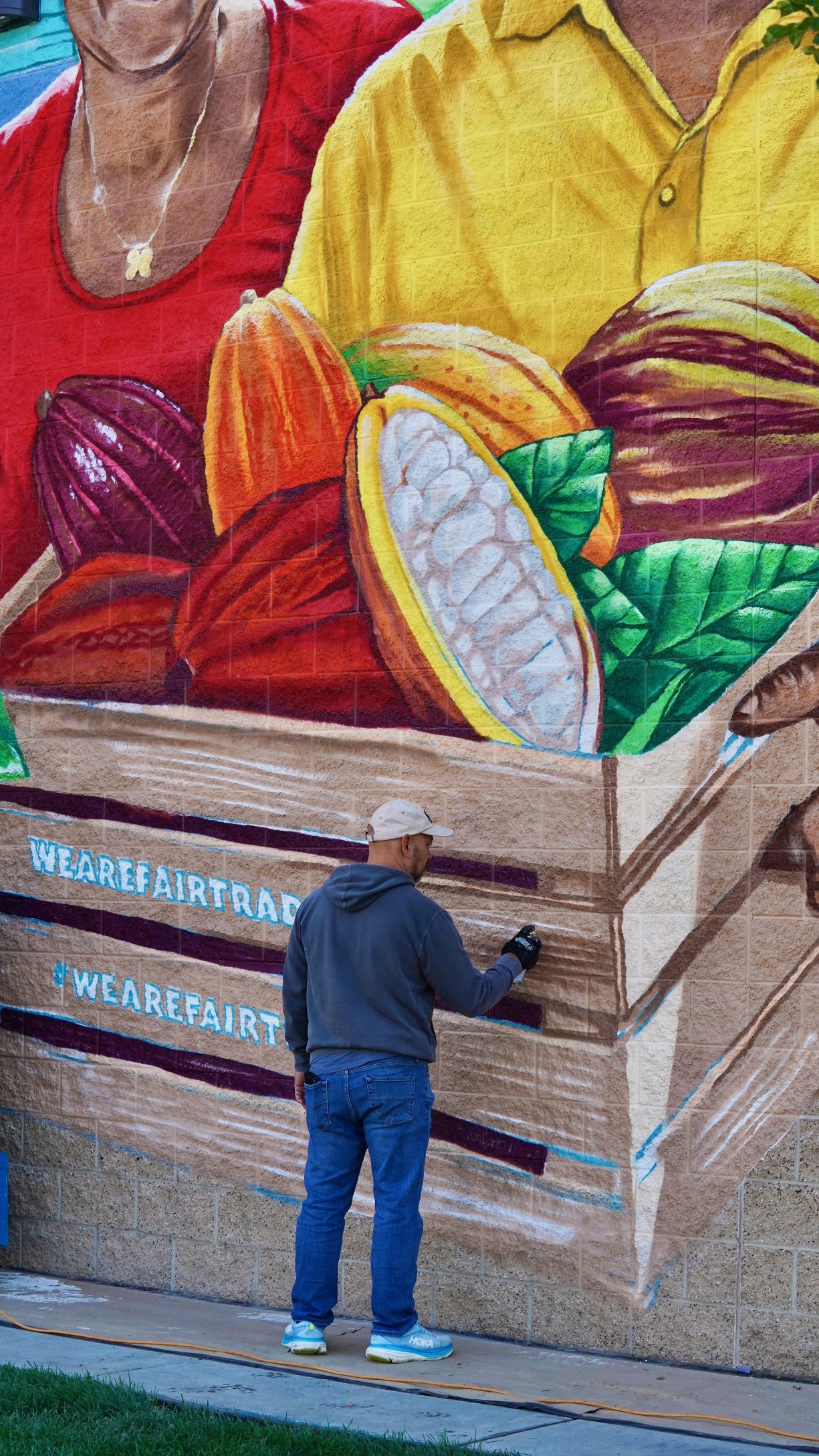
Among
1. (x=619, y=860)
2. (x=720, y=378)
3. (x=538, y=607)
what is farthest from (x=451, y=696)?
(x=720, y=378)

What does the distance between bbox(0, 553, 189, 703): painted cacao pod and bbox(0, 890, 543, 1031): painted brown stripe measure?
3.05 ft

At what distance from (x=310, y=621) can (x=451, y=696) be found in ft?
2.47

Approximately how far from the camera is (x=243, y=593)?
23.7ft

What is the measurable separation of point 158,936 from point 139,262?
292 cm

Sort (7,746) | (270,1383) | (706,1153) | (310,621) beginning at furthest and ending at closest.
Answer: (7,746) → (310,621) → (706,1153) → (270,1383)

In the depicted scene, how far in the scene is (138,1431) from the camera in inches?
190

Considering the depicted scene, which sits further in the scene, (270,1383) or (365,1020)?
(365,1020)

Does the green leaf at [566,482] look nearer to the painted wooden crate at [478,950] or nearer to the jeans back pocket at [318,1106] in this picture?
the painted wooden crate at [478,950]

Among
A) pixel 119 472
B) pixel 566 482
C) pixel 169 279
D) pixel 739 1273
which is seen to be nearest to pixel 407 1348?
pixel 739 1273

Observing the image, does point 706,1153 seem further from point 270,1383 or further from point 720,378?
point 720,378

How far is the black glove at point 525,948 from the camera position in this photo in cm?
616

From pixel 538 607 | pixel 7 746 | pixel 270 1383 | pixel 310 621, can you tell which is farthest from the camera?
pixel 7 746

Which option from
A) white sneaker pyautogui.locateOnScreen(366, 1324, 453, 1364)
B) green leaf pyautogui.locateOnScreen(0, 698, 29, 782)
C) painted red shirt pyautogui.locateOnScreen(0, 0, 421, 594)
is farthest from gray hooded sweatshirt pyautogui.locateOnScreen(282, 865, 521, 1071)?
painted red shirt pyautogui.locateOnScreen(0, 0, 421, 594)

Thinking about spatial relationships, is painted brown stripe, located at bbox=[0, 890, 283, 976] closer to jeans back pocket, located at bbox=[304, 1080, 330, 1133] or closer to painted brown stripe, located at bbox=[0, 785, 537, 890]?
painted brown stripe, located at bbox=[0, 785, 537, 890]
